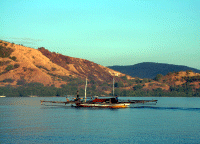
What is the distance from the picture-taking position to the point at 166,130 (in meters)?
67.4

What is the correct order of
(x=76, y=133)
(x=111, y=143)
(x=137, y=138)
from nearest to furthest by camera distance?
(x=111, y=143), (x=137, y=138), (x=76, y=133)

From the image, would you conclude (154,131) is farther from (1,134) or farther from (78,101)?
(78,101)

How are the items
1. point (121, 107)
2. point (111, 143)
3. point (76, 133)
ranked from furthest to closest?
point (121, 107), point (76, 133), point (111, 143)

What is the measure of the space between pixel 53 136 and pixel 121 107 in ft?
288

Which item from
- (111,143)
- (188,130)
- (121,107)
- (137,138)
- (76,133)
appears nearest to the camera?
(111,143)

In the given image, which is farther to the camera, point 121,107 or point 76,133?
point 121,107

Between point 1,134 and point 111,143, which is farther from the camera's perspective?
point 1,134

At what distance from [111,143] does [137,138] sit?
712 centimetres

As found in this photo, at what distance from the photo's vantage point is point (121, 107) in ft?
474

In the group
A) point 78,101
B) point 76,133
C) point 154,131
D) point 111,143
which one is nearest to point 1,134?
point 76,133

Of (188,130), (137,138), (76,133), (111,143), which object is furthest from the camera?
(188,130)

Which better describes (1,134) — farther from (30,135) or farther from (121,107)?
(121,107)

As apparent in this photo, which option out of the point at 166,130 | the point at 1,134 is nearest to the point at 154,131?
the point at 166,130

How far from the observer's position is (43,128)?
68.9m
